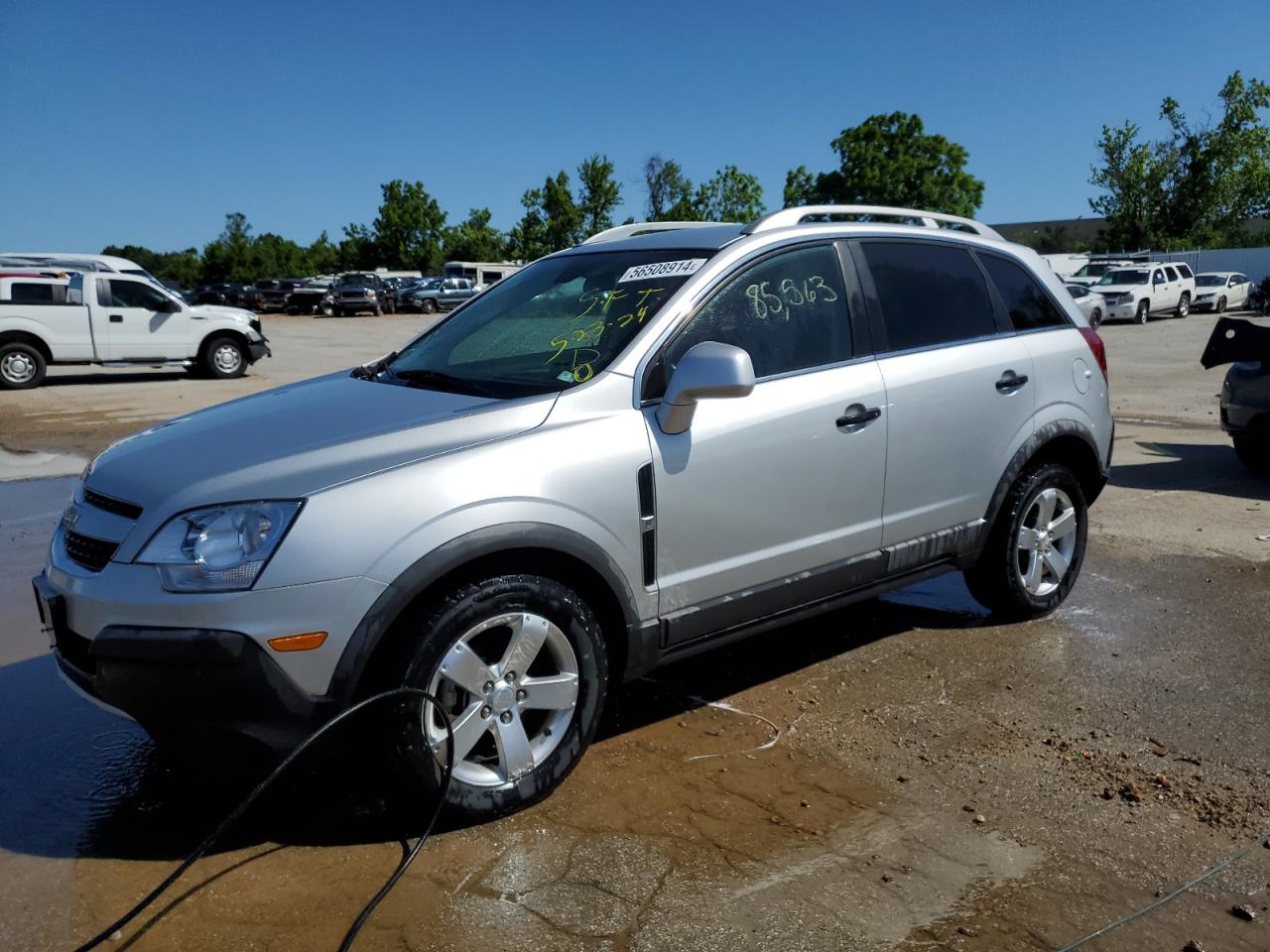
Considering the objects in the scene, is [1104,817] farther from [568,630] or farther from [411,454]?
[411,454]

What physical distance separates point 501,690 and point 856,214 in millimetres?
2674

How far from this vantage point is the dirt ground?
9.27 feet

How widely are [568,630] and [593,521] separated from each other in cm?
34

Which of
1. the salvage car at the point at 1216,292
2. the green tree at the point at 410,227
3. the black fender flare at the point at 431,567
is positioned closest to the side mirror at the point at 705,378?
the black fender flare at the point at 431,567

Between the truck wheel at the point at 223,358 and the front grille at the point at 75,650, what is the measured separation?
1666 cm

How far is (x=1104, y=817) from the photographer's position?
3377 millimetres

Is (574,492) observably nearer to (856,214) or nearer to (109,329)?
(856,214)

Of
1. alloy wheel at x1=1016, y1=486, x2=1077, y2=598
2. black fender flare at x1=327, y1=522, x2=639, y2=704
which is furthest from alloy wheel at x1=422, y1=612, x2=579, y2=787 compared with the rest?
alloy wheel at x1=1016, y1=486, x2=1077, y2=598

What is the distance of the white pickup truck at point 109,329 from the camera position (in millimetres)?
17125

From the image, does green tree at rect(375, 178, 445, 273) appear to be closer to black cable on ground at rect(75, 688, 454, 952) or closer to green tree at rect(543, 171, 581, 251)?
green tree at rect(543, 171, 581, 251)

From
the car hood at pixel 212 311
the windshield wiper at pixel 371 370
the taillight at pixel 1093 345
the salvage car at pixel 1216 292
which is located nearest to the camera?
the windshield wiper at pixel 371 370

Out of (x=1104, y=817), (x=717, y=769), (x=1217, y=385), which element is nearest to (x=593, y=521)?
(x=717, y=769)

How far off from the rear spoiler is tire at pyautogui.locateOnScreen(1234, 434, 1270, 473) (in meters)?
0.64

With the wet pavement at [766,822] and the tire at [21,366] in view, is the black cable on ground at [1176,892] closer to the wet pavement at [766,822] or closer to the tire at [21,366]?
the wet pavement at [766,822]
